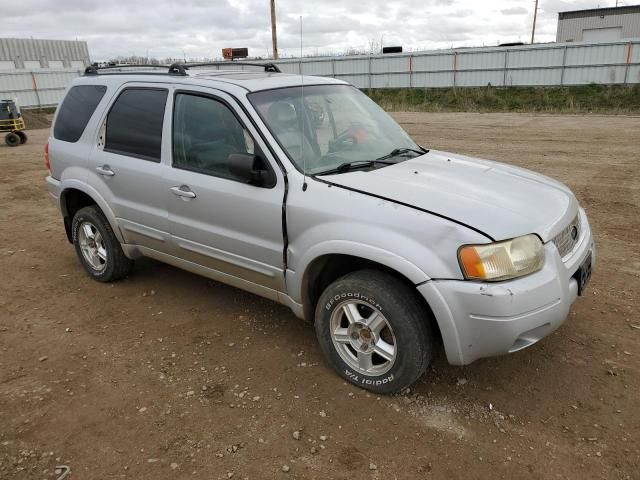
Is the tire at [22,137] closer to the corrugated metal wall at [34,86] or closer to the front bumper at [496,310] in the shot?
the corrugated metal wall at [34,86]

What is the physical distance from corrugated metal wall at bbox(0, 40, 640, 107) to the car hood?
2399cm

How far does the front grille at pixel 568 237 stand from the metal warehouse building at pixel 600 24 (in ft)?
144

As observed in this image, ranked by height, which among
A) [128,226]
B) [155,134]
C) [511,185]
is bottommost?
[128,226]

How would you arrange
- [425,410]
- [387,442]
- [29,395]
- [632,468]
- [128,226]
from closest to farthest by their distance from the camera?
[632,468], [387,442], [425,410], [29,395], [128,226]

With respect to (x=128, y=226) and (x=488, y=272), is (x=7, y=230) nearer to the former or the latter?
(x=128, y=226)

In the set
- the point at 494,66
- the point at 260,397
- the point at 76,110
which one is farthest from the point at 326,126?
the point at 494,66

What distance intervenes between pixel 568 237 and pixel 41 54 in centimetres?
5066

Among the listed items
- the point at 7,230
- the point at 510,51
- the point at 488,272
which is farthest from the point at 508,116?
the point at 488,272

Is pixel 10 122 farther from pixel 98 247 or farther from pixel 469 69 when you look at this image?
pixel 469 69

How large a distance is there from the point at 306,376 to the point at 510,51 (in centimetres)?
2668

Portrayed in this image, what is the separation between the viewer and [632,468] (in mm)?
2680

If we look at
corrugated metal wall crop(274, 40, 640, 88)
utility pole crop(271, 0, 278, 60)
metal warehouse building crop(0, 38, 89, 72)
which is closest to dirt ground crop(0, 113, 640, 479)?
corrugated metal wall crop(274, 40, 640, 88)

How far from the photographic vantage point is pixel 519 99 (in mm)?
24562

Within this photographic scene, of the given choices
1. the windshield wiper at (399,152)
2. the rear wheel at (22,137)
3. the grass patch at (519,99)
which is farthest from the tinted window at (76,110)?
the grass patch at (519,99)
